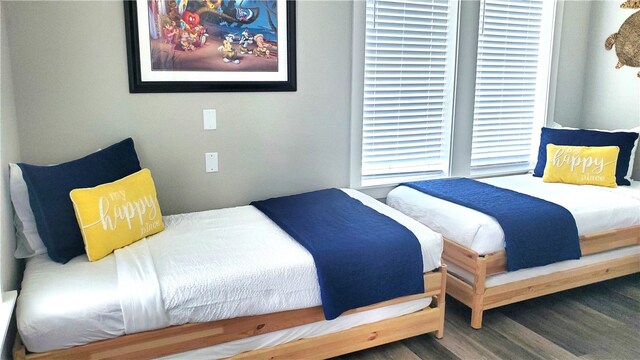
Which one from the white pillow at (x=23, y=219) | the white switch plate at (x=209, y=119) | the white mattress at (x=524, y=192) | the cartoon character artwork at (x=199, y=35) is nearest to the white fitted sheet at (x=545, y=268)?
the white mattress at (x=524, y=192)

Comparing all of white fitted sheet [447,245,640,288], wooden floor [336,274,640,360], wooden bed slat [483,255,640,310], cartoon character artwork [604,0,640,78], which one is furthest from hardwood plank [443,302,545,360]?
cartoon character artwork [604,0,640,78]

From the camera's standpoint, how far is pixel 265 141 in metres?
2.97

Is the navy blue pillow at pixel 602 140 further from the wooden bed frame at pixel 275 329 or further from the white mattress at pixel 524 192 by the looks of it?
the wooden bed frame at pixel 275 329

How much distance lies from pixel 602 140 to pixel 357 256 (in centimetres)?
228

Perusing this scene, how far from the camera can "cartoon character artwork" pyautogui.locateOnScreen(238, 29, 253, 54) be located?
109 inches

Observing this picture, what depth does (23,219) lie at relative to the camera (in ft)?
7.09

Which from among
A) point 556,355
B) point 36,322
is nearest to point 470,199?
point 556,355

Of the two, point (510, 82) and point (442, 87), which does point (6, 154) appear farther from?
point (510, 82)

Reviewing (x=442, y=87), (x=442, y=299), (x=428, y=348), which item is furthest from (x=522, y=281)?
(x=442, y=87)

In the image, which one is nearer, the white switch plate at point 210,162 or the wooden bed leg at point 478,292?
the wooden bed leg at point 478,292

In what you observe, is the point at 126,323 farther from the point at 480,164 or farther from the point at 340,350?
the point at 480,164

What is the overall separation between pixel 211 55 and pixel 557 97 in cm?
274

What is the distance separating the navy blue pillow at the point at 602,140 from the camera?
3.43m

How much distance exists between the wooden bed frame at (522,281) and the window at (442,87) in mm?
876
